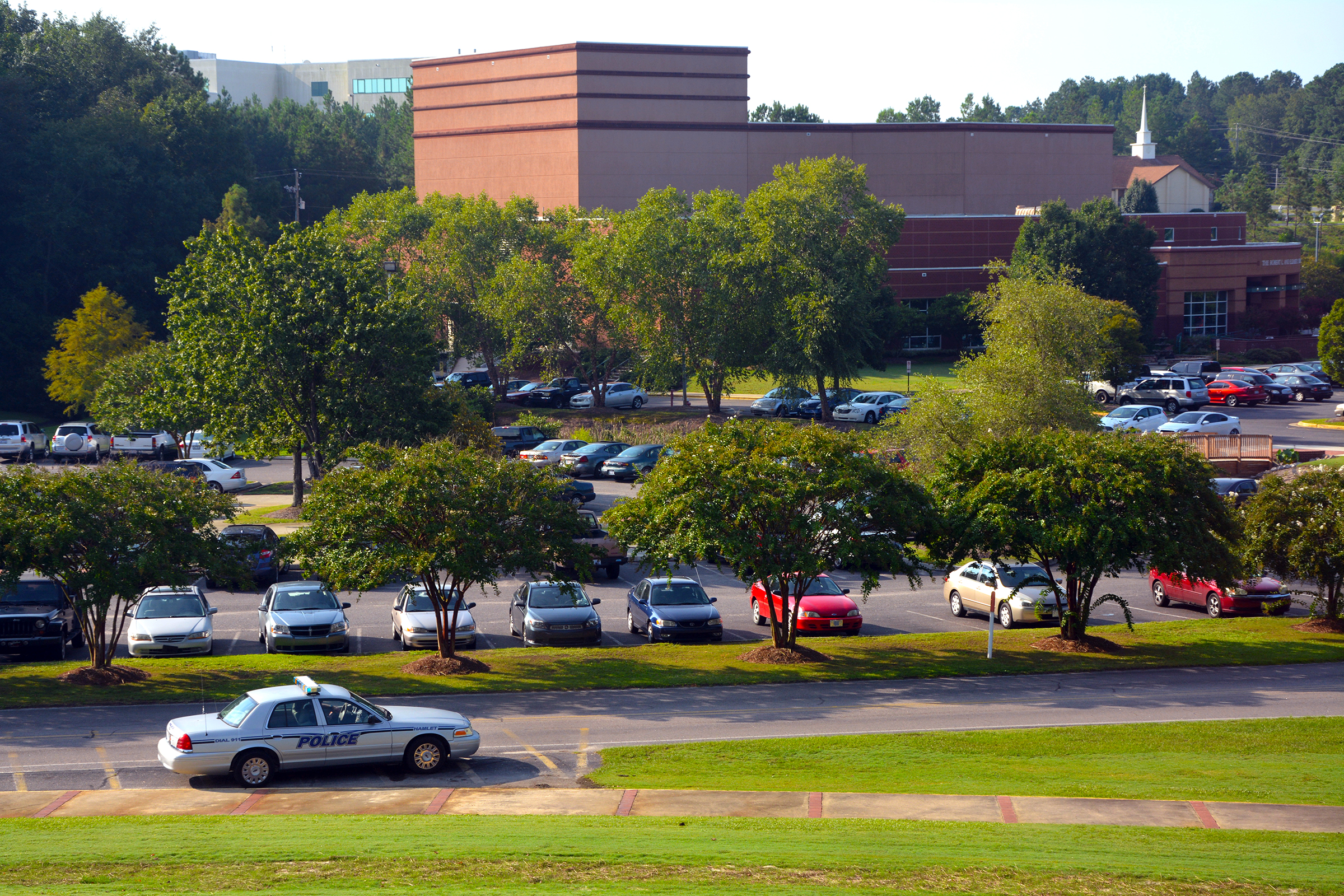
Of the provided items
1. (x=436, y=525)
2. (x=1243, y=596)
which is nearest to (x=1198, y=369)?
(x=1243, y=596)

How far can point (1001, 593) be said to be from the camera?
2753 cm

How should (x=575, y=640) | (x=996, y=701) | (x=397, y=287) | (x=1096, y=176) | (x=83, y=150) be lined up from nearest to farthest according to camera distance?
(x=996, y=701), (x=575, y=640), (x=397, y=287), (x=83, y=150), (x=1096, y=176)

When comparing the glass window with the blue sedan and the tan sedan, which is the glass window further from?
the blue sedan

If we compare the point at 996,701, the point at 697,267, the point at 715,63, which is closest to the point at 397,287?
the point at 697,267

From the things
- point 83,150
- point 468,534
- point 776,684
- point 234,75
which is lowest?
point 776,684

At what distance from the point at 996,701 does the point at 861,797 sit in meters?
6.86

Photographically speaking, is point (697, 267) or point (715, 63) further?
point (715, 63)

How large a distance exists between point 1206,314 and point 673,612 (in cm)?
7295

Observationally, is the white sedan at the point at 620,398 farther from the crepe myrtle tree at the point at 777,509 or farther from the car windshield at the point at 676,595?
the crepe myrtle tree at the point at 777,509

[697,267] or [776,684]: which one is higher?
[697,267]

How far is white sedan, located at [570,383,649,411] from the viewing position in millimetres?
65125

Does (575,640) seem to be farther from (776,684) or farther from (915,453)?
(915,453)

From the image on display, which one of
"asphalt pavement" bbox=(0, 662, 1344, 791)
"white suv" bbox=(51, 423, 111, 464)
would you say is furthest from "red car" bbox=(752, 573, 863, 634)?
"white suv" bbox=(51, 423, 111, 464)

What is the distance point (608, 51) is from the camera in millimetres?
85375
